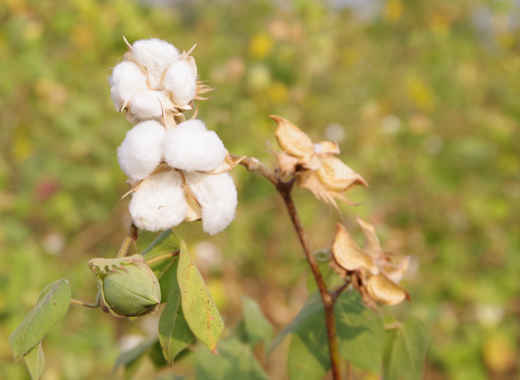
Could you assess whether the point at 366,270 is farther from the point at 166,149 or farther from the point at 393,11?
the point at 393,11

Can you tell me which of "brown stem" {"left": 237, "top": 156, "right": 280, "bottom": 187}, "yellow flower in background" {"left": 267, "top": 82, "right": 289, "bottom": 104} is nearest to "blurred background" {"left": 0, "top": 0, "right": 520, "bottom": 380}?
"yellow flower in background" {"left": 267, "top": 82, "right": 289, "bottom": 104}

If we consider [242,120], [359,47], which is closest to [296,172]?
[242,120]

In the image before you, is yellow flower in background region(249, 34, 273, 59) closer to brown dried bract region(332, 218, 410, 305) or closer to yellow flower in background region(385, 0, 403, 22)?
yellow flower in background region(385, 0, 403, 22)

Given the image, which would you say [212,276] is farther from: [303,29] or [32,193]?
[303,29]

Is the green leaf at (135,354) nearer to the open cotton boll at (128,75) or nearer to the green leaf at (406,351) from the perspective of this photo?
the green leaf at (406,351)

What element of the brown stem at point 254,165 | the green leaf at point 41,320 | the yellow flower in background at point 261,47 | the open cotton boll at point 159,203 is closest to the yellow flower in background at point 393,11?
the yellow flower in background at point 261,47
